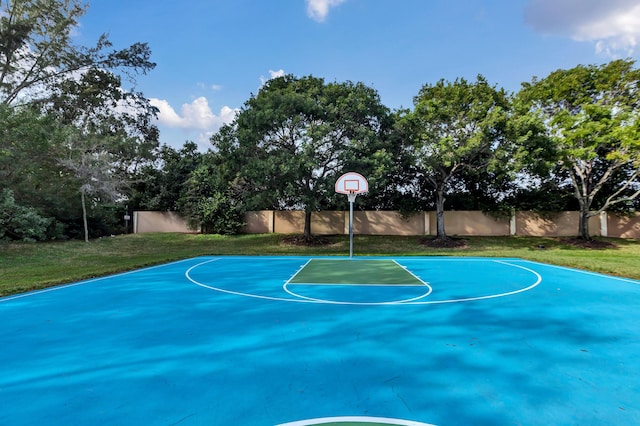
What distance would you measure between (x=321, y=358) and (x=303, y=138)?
11.2 meters

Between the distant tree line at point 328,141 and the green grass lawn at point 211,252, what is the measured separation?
155 cm

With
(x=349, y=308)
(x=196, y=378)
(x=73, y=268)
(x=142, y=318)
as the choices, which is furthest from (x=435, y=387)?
(x=73, y=268)

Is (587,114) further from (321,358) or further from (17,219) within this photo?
(17,219)

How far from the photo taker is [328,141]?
1362 centimetres

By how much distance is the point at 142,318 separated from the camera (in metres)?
4.45

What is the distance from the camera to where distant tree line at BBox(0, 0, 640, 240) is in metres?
13.2

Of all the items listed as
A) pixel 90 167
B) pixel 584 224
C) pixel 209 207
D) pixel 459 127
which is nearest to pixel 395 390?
pixel 459 127

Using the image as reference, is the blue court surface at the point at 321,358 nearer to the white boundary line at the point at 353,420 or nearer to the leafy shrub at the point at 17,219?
the white boundary line at the point at 353,420

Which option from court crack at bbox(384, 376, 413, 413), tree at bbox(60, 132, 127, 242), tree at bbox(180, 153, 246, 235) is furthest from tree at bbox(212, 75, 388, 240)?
court crack at bbox(384, 376, 413, 413)

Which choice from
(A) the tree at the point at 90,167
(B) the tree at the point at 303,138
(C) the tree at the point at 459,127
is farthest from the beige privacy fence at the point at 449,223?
(A) the tree at the point at 90,167

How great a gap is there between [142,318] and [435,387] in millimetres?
3800

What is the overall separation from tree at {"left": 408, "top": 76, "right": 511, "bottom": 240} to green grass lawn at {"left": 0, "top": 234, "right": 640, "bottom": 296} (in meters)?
4.00

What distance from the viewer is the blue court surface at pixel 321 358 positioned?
2277 mm

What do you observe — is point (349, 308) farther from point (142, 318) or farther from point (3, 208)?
point (3, 208)
